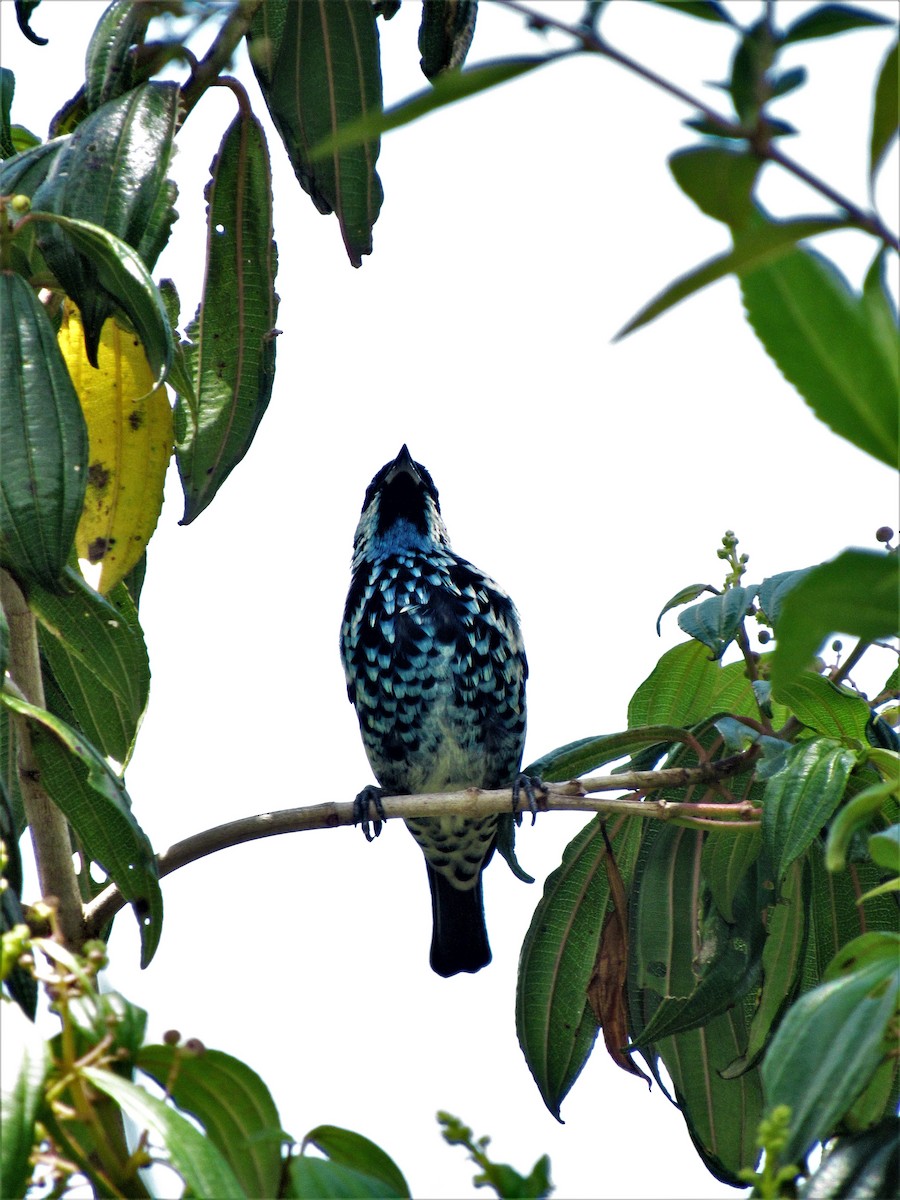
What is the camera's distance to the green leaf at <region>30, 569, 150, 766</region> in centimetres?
234

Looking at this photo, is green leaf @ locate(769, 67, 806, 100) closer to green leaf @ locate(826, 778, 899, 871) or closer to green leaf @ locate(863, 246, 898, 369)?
green leaf @ locate(863, 246, 898, 369)

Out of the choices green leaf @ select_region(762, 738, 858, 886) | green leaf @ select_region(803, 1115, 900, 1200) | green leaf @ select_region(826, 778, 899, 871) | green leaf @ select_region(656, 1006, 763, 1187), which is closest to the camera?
green leaf @ select_region(826, 778, 899, 871)

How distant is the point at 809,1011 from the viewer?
4.62 ft

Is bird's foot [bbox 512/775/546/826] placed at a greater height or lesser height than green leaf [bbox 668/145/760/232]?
greater

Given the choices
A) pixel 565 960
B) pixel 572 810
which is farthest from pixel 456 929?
pixel 572 810

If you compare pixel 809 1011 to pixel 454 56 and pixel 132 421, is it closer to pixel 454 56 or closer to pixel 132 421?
pixel 132 421

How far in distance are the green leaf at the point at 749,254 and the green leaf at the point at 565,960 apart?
207 cm

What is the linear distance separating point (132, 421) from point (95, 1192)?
147 cm

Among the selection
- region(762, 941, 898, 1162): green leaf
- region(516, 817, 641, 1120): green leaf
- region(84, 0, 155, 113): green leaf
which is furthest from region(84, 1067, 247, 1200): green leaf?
region(84, 0, 155, 113): green leaf

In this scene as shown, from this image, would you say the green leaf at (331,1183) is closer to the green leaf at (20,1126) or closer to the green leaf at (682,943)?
the green leaf at (20,1126)

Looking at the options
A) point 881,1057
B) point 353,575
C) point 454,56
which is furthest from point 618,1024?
point 353,575

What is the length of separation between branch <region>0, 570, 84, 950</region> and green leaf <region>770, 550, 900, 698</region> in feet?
5.09

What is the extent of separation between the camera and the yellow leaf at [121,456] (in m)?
2.64

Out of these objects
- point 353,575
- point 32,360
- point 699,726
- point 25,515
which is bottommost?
point 699,726
